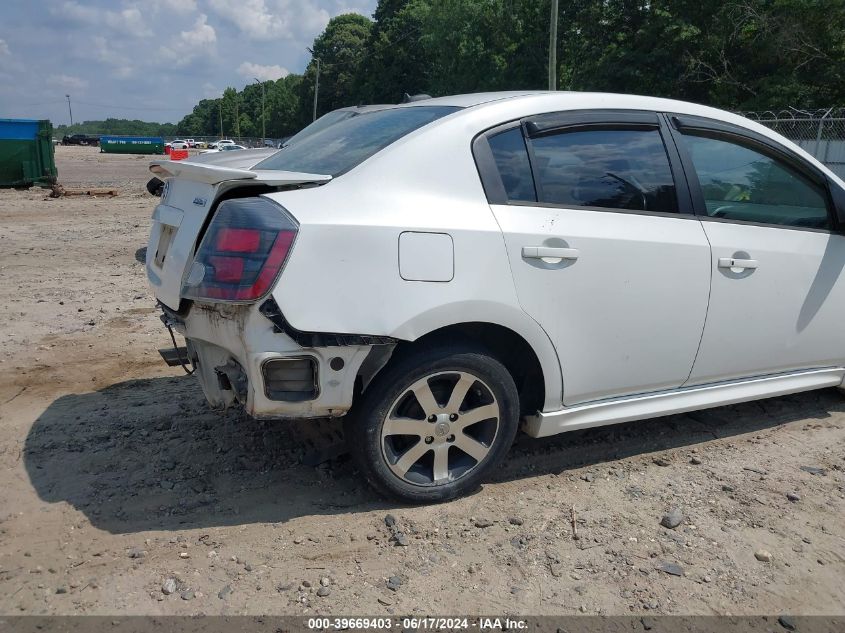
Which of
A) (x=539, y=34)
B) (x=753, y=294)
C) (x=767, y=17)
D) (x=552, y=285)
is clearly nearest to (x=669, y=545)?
(x=552, y=285)

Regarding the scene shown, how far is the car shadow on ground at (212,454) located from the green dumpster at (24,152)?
60.1 feet

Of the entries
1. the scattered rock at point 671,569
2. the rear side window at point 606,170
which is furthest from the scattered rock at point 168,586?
the rear side window at point 606,170

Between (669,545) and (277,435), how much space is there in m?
2.03

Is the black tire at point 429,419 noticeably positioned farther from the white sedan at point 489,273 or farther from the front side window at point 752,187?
the front side window at point 752,187

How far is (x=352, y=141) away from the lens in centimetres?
344

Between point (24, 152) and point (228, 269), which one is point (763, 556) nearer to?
point (228, 269)

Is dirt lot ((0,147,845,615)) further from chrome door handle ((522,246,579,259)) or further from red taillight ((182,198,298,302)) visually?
chrome door handle ((522,246,579,259))

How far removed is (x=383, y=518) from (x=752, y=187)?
2626 mm

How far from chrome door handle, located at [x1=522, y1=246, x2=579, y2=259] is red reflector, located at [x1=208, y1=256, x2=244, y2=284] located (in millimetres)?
1181

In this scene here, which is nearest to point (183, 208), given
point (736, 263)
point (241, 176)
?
point (241, 176)

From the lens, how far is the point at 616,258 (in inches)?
128

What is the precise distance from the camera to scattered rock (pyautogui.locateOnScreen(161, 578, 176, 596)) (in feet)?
8.39

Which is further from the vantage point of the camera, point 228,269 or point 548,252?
point 548,252

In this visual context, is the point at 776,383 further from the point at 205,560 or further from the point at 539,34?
the point at 539,34
